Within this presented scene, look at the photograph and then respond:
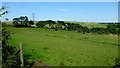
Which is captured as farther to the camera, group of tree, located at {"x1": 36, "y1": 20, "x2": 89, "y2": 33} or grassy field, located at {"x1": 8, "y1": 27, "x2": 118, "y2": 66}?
group of tree, located at {"x1": 36, "y1": 20, "x2": 89, "y2": 33}

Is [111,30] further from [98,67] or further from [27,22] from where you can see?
[98,67]

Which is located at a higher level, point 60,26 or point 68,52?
point 60,26

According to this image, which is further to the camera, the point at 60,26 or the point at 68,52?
the point at 60,26

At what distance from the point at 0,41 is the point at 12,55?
1111 millimetres

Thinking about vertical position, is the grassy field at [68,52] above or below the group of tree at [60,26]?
below

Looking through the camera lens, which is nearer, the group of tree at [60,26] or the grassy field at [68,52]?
the grassy field at [68,52]

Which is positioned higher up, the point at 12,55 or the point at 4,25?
the point at 4,25

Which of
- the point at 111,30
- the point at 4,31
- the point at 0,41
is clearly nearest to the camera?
the point at 0,41

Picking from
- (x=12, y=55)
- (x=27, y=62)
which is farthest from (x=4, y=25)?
(x=27, y=62)

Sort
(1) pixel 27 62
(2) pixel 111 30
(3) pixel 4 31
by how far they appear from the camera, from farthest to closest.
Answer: (2) pixel 111 30, (1) pixel 27 62, (3) pixel 4 31

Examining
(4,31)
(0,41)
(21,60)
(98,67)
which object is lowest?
(98,67)

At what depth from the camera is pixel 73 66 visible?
33.9ft

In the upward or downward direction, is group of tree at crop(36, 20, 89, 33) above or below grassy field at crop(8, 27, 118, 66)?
above

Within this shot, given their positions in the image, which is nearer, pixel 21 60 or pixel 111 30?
pixel 21 60
